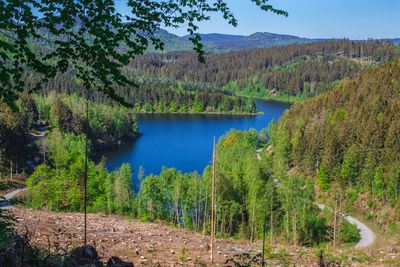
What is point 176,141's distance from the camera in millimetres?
72250

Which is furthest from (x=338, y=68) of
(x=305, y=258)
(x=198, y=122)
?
(x=305, y=258)

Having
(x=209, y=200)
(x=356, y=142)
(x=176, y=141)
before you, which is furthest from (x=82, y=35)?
(x=176, y=141)

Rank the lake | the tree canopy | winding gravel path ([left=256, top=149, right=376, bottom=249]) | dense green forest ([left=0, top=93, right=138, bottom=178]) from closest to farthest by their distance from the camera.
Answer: the tree canopy → winding gravel path ([left=256, top=149, right=376, bottom=249]) → dense green forest ([left=0, top=93, right=138, bottom=178]) → the lake

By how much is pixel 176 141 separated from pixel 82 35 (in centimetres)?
6700

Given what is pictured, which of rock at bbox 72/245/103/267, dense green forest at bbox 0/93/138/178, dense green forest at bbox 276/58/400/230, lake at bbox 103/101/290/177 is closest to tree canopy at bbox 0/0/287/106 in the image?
rock at bbox 72/245/103/267

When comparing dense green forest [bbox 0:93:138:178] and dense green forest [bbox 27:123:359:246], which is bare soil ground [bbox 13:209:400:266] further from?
dense green forest [bbox 0:93:138:178]

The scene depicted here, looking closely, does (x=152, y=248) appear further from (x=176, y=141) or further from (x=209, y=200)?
(x=176, y=141)

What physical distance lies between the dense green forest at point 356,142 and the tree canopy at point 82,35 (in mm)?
29647

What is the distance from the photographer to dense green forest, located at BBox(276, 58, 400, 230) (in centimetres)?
3403

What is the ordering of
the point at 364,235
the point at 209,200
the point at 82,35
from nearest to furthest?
the point at 82,35 < the point at 364,235 < the point at 209,200

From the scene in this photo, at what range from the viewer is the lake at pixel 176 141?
54.2 m

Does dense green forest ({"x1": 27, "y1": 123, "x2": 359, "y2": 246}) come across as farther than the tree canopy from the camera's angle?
Yes

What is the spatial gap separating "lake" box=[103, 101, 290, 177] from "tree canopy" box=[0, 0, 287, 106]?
140 ft

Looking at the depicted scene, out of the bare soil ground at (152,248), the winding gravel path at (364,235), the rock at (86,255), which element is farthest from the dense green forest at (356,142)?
the rock at (86,255)
